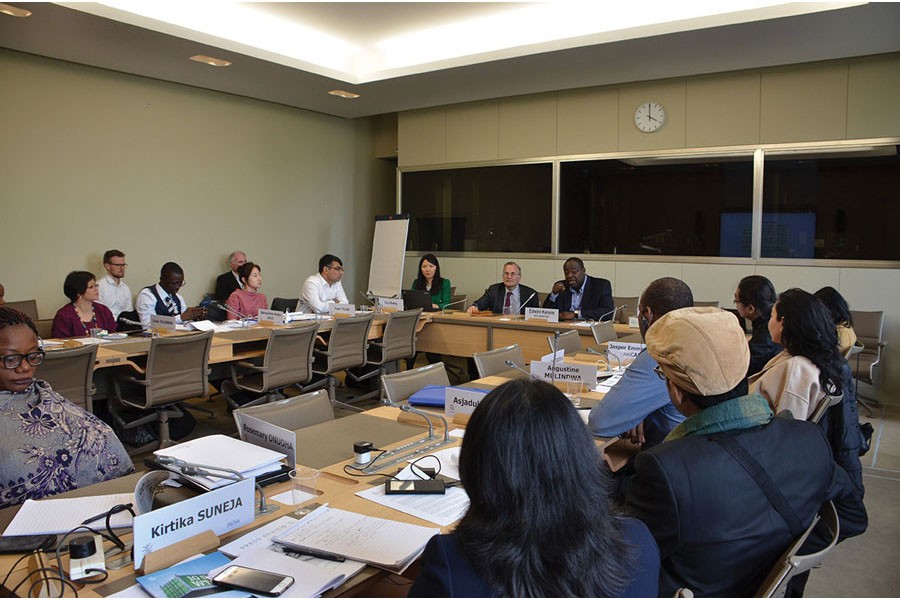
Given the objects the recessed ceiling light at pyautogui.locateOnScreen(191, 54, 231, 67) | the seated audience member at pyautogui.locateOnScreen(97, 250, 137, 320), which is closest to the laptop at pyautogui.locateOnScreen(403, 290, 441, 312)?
the seated audience member at pyautogui.locateOnScreen(97, 250, 137, 320)

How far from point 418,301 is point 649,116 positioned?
10.5 ft

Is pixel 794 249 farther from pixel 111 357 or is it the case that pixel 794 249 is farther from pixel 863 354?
pixel 111 357

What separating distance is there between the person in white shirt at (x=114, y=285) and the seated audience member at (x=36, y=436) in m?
4.37

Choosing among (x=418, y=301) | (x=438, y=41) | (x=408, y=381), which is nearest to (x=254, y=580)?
(x=408, y=381)

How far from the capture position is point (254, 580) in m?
1.33

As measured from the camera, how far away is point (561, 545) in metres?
0.99

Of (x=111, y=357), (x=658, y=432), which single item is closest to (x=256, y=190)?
(x=111, y=357)

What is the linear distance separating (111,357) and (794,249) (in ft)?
20.0

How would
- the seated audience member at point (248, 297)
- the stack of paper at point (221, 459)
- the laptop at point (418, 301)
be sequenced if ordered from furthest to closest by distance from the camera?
the laptop at point (418, 301) < the seated audience member at point (248, 297) < the stack of paper at point (221, 459)

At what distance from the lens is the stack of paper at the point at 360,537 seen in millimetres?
1442

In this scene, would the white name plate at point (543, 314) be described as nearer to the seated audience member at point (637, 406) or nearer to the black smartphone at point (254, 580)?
the seated audience member at point (637, 406)

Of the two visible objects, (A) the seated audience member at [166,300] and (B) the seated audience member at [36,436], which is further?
(A) the seated audience member at [166,300]

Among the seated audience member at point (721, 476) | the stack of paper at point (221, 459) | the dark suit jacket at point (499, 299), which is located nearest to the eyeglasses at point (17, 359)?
the stack of paper at point (221, 459)

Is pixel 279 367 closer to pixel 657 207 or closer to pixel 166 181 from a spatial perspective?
pixel 166 181
